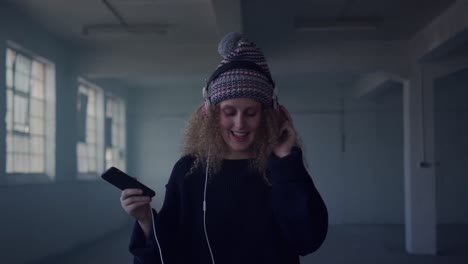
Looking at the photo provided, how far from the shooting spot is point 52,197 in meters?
6.19

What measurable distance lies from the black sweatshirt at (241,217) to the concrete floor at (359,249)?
504cm

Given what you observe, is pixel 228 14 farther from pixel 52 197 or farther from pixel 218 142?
pixel 218 142

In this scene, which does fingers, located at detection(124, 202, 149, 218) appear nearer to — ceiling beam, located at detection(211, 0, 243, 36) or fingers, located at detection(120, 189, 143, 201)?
fingers, located at detection(120, 189, 143, 201)

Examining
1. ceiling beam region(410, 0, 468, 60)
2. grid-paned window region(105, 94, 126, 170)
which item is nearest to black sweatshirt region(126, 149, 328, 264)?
ceiling beam region(410, 0, 468, 60)

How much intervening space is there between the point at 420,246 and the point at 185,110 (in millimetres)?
5459

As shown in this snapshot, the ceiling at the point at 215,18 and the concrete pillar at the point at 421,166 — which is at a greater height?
the ceiling at the point at 215,18

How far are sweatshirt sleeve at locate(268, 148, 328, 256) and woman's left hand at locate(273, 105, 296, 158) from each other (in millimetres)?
23

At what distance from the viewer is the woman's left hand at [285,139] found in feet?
3.64

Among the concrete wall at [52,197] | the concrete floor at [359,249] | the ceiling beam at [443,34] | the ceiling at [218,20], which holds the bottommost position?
the concrete floor at [359,249]

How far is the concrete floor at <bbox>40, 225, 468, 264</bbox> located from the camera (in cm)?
607

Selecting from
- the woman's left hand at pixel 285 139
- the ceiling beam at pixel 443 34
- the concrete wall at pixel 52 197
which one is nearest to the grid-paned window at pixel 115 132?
the concrete wall at pixel 52 197

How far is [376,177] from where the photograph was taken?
10.1 m

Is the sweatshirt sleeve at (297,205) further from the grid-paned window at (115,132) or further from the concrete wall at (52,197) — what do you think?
the grid-paned window at (115,132)

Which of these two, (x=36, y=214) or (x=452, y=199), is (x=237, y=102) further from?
(x=452, y=199)
